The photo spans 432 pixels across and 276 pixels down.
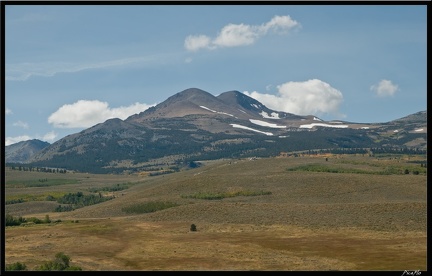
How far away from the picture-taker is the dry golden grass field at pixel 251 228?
1730 inches

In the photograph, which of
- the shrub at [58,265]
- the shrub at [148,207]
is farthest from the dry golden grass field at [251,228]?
the shrub at [58,265]

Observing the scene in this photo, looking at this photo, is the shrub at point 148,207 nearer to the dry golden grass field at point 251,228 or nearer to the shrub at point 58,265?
the dry golden grass field at point 251,228

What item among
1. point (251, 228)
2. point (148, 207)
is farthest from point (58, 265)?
point (148, 207)

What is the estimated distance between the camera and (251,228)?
66375mm

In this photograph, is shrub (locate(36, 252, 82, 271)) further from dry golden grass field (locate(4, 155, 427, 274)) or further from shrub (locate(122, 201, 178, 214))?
shrub (locate(122, 201, 178, 214))

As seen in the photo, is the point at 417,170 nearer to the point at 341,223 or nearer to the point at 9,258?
the point at 341,223

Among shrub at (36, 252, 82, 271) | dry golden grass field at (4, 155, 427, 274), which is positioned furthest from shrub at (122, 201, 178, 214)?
shrub at (36, 252, 82, 271)

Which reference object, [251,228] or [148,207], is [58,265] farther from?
[148,207]

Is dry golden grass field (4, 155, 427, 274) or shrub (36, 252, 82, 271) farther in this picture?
dry golden grass field (4, 155, 427, 274)

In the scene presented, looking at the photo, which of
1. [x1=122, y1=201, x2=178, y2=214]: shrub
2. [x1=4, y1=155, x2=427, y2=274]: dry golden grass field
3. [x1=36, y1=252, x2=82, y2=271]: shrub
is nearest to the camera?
[x1=36, y1=252, x2=82, y2=271]: shrub

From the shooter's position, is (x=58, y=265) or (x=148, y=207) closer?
(x=58, y=265)

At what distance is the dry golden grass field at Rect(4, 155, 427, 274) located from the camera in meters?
43.9

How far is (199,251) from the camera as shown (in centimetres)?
4969

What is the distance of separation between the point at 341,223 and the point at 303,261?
25472mm
